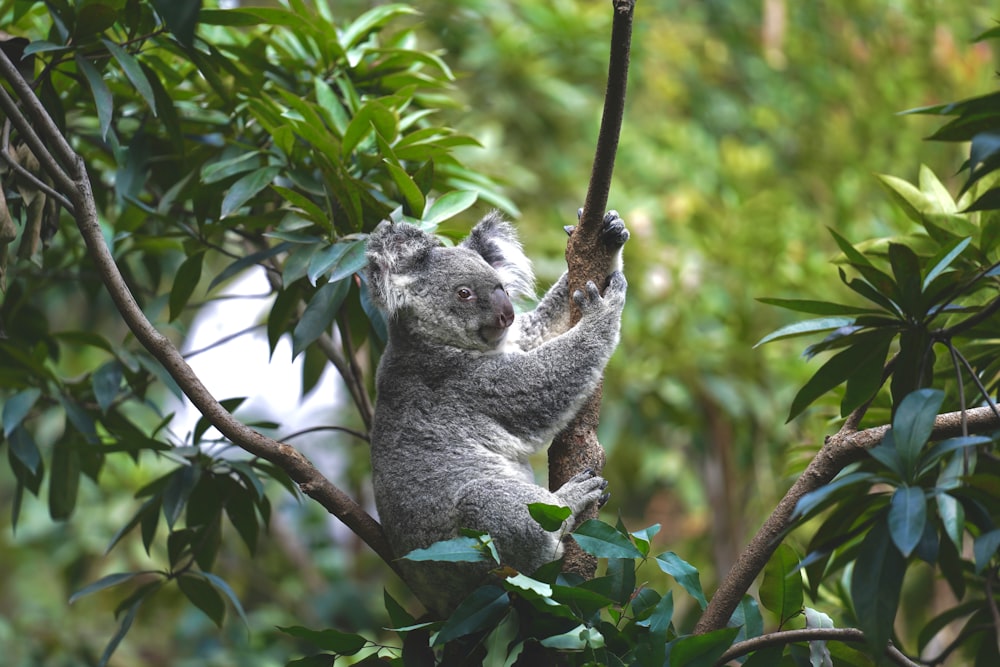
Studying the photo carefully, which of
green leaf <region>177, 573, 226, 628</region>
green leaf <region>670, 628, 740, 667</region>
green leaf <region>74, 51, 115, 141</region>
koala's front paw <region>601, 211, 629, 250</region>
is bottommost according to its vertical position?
green leaf <region>177, 573, 226, 628</region>

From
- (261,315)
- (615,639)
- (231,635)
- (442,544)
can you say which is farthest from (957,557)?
(231,635)

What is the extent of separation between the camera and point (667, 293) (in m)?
4.71

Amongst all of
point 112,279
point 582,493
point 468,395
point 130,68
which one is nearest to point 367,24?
point 130,68

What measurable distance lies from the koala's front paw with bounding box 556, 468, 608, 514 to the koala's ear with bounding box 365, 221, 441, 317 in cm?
65

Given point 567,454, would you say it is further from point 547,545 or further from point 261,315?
point 261,315

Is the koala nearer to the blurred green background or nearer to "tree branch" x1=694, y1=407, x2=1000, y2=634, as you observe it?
"tree branch" x1=694, y1=407, x2=1000, y2=634

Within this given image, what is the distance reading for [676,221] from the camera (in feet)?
17.2

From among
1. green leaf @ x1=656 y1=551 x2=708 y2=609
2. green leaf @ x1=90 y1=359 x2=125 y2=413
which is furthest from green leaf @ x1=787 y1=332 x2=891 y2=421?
green leaf @ x1=90 y1=359 x2=125 y2=413

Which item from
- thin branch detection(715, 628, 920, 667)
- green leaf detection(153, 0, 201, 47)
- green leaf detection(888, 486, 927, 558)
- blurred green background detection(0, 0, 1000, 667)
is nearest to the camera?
green leaf detection(153, 0, 201, 47)

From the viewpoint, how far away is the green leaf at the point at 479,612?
63.8 inches

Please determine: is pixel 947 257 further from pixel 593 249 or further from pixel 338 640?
pixel 338 640

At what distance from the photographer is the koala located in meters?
2.02

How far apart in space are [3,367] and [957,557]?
2235mm

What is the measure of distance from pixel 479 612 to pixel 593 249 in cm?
89
